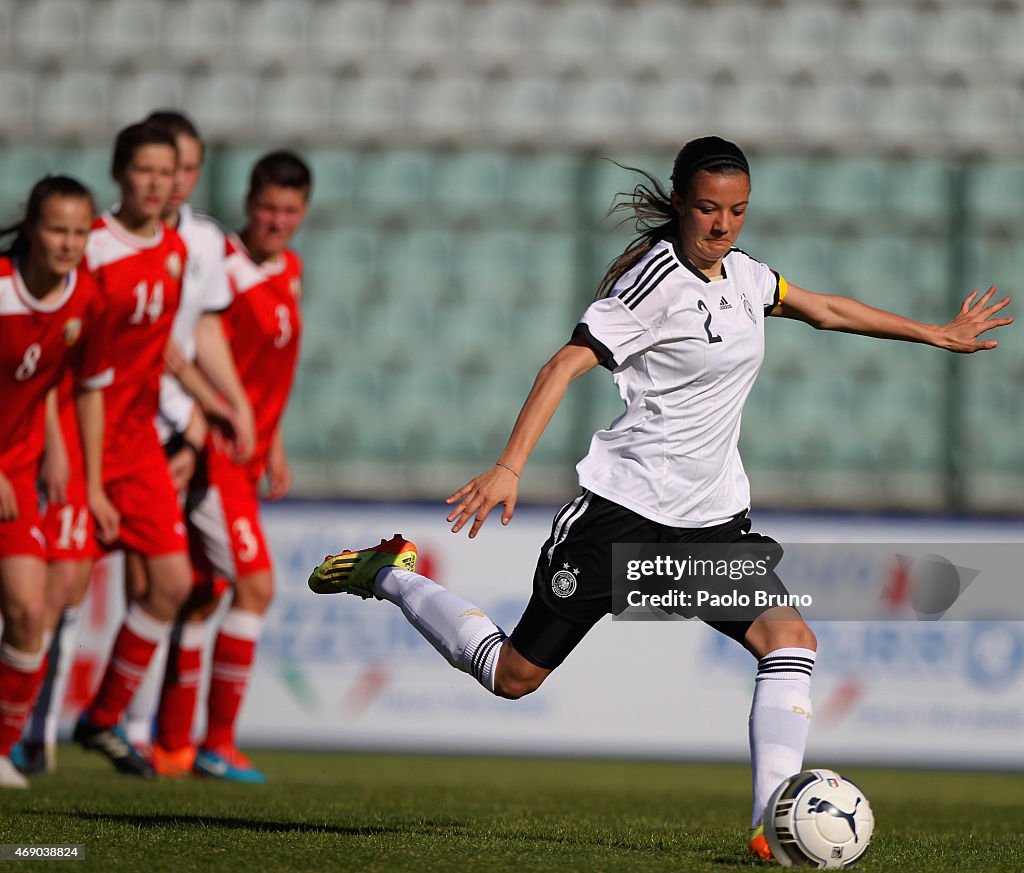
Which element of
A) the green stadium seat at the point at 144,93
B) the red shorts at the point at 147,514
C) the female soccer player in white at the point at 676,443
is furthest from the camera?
the green stadium seat at the point at 144,93

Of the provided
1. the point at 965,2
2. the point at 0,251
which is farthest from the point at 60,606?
the point at 965,2

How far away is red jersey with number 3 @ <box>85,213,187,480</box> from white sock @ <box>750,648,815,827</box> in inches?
137

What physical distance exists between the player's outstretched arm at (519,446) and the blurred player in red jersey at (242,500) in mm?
3315

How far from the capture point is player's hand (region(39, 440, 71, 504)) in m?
6.95

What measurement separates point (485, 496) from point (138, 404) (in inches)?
134

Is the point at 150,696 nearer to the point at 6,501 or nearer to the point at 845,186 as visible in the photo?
the point at 6,501

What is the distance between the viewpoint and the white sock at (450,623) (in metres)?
5.11

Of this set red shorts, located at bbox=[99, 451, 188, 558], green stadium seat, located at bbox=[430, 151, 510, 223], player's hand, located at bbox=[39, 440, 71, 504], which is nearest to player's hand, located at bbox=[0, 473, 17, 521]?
player's hand, located at bbox=[39, 440, 71, 504]

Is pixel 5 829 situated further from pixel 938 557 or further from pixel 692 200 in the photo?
pixel 938 557

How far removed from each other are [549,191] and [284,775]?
14.1ft

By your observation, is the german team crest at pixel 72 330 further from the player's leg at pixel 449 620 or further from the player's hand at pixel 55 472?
the player's leg at pixel 449 620

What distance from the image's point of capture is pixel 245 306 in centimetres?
793

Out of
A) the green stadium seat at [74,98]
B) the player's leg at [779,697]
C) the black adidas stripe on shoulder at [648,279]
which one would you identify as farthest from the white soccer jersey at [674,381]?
the green stadium seat at [74,98]

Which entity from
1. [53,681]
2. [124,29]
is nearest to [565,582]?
[53,681]
